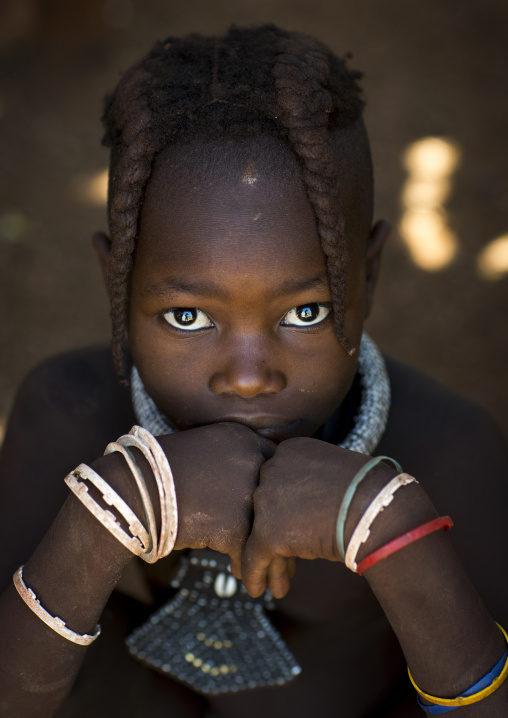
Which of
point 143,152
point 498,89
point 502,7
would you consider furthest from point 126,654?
point 502,7

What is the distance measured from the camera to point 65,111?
410cm

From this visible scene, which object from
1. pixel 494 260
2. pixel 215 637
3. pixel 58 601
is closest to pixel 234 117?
pixel 58 601

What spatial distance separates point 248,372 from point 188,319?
0.16 meters

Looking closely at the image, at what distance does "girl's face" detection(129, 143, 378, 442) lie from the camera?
129 cm

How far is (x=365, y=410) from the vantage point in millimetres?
1627

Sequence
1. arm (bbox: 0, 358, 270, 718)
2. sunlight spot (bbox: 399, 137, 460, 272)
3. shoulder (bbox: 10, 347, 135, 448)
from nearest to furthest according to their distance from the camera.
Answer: arm (bbox: 0, 358, 270, 718)
shoulder (bbox: 10, 347, 135, 448)
sunlight spot (bbox: 399, 137, 460, 272)

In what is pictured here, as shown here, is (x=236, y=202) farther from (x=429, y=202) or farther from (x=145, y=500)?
(x=429, y=202)

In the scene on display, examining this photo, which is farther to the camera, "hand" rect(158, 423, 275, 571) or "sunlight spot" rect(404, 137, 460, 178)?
"sunlight spot" rect(404, 137, 460, 178)

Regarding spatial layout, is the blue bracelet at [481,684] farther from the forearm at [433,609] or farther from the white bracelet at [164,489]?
the white bracelet at [164,489]

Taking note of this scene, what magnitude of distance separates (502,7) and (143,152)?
389 centimetres

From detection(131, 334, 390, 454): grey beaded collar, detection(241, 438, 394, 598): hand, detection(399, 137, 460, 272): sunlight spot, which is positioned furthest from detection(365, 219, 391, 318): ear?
detection(399, 137, 460, 272): sunlight spot

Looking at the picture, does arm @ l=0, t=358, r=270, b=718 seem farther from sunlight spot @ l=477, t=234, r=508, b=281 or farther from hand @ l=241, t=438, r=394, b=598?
sunlight spot @ l=477, t=234, r=508, b=281

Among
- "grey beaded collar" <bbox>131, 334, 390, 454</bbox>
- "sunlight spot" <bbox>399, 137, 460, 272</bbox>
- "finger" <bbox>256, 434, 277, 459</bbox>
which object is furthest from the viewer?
"sunlight spot" <bbox>399, 137, 460, 272</bbox>

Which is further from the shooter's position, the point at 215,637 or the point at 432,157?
the point at 432,157
